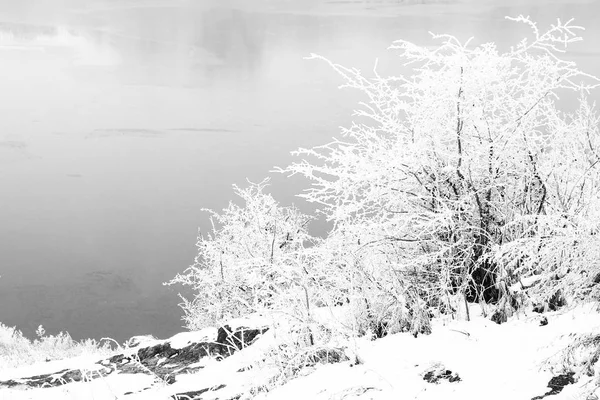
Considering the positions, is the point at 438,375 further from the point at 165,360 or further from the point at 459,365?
the point at 165,360

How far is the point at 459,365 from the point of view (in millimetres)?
5051

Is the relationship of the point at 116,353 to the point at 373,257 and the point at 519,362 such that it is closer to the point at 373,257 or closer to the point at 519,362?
the point at 373,257

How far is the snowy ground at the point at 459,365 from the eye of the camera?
4.48 meters

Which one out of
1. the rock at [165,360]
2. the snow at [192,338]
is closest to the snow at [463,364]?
the rock at [165,360]

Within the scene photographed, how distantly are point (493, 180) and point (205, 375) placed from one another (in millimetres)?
4529

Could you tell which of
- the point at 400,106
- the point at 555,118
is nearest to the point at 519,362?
the point at 400,106

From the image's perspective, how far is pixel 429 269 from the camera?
7707 millimetres

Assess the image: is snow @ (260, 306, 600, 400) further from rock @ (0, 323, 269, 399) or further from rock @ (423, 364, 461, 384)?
rock @ (0, 323, 269, 399)

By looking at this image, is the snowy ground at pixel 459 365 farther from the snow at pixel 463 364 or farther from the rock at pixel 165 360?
the rock at pixel 165 360

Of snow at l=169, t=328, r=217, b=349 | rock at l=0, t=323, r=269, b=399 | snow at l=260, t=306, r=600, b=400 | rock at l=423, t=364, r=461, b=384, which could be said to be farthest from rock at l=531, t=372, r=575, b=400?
snow at l=169, t=328, r=217, b=349

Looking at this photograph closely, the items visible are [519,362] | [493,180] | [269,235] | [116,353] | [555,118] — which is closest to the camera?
[519,362]

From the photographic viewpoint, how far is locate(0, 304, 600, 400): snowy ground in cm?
448

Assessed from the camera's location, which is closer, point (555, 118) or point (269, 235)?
point (555, 118)

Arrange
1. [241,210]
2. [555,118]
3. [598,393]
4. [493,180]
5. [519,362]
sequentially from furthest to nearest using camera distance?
1. [241,210]
2. [555,118]
3. [493,180]
4. [519,362]
5. [598,393]
